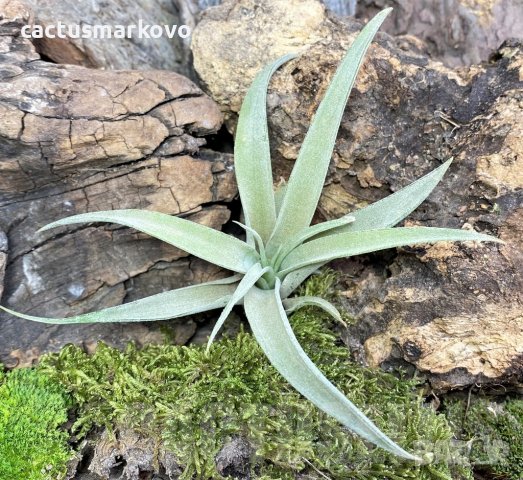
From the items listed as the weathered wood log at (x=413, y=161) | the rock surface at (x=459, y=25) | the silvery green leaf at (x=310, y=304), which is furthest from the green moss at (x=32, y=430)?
the rock surface at (x=459, y=25)

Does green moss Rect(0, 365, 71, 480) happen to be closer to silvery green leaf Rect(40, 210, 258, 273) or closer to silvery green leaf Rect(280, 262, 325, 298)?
silvery green leaf Rect(40, 210, 258, 273)

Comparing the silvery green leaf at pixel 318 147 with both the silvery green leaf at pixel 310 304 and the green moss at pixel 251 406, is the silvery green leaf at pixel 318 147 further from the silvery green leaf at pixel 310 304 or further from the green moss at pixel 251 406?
the green moss at pixel 251 406

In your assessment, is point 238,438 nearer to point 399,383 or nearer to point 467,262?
point 399,383

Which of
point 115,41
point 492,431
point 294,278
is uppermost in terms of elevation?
point 115,41

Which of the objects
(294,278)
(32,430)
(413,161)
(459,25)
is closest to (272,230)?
(294,278)

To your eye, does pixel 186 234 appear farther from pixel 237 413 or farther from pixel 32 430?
pixel 32 430

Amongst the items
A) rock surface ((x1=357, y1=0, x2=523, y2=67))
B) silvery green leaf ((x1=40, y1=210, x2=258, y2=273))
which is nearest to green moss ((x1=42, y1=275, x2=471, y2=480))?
silvery green leaf ((x1=40, y1=210, x2=258, y2=273))
